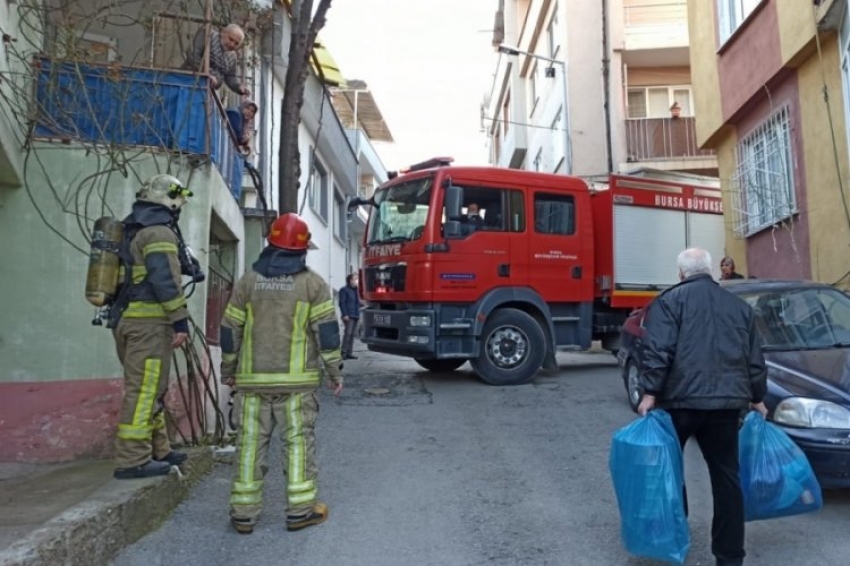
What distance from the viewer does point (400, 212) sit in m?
9.71

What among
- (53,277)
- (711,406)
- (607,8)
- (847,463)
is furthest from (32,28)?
(607,8)

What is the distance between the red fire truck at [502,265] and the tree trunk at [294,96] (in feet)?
5.69

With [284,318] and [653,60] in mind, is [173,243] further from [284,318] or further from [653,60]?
[653,60]

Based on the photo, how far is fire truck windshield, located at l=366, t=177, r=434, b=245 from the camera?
30.7ft

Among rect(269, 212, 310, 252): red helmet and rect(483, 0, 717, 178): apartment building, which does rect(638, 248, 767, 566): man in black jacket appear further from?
rect(483, 0, 717, 178): apartment building

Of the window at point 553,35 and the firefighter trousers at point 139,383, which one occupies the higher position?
the window at point 553,35

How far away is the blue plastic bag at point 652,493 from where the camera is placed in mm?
3424

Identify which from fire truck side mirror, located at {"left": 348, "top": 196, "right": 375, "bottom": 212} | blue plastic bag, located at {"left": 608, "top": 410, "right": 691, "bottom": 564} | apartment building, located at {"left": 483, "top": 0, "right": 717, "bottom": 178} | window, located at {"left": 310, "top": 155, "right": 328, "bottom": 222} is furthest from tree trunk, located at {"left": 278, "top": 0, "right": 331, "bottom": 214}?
apartment building, located at {"left": 483, "top": 0, "right": 717, "bottom": 178}

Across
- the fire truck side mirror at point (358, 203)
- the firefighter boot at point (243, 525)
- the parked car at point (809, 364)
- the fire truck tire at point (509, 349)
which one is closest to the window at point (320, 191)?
the fire truck side mirror at point (358, 203)

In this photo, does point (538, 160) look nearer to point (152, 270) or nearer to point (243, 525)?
point (152, 270)

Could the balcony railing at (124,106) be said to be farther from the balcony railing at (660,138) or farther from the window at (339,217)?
the balcony railing at (660,138)

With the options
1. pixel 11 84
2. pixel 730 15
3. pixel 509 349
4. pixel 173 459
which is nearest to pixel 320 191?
pixel 509 349

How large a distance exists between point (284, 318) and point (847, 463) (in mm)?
3403

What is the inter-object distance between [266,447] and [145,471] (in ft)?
2.73
